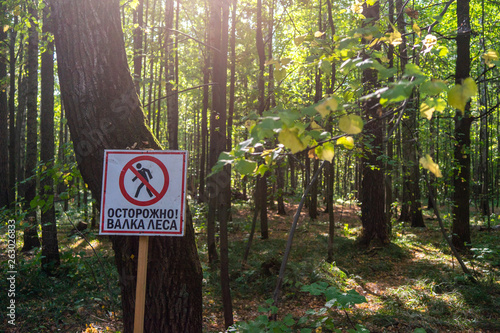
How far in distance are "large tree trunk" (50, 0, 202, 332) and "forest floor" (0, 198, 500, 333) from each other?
800 millimetres

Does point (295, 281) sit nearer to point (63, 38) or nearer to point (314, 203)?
point (63, 38)

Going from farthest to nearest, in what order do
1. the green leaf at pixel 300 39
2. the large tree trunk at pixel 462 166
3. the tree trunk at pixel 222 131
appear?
the large tree trunk at pixel 462 166, the tree trunk at pixel 222 131, the green leaf at pixel 300 39

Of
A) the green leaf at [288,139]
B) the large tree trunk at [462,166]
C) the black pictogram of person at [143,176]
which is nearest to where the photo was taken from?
the green leaf at [288,139]

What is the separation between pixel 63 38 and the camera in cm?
287

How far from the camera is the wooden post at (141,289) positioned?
2543 millimetres

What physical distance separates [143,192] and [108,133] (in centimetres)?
66

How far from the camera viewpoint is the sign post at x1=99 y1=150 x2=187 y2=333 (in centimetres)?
258

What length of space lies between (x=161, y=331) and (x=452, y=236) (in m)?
8.41

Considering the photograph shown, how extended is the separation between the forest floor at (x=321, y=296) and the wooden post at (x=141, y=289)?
933 millimetres

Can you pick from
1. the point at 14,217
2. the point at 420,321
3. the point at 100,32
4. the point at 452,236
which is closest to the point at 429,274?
the point at 452,236

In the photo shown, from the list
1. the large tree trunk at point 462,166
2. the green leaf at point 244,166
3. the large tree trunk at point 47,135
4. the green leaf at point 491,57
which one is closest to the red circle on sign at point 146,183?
the green leaf at point 244,166

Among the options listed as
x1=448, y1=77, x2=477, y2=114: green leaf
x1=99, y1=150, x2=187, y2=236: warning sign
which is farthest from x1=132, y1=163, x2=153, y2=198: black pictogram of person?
x1=448, y1=77, x2=477, y2=114: green leaf

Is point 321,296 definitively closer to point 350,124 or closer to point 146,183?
point 146,183

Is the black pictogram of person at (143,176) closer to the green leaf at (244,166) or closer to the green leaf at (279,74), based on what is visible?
the green leaf at (244,166)
